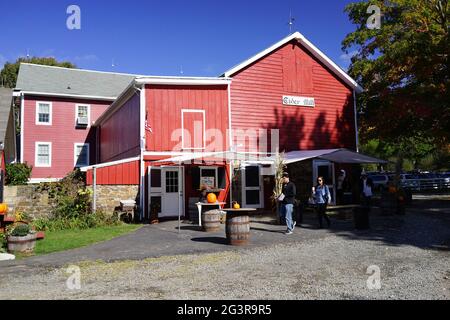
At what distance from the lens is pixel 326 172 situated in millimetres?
20281

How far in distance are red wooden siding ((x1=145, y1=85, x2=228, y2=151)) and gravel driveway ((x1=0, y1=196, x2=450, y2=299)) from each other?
26.5ft

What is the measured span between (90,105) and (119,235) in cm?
1703

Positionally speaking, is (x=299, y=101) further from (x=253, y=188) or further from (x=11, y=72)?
(x=11, y=72)

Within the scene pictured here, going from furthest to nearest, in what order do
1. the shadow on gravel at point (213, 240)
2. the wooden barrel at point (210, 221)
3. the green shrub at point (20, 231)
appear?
the wooden barrel at point (210, 221) → the shadow on gravel at point (213, 240) → the green shrub at point (20, 231)

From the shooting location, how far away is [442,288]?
255 inches

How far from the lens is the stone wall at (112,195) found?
1587 centimetres

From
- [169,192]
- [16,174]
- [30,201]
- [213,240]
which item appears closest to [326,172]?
[169,192]

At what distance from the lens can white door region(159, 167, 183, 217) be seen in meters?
16.9

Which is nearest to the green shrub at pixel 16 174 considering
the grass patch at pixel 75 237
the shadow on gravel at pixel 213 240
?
the grass patch at pixel 75 237

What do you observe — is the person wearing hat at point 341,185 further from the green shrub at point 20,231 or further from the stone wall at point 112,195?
the green shrub at point 20,231

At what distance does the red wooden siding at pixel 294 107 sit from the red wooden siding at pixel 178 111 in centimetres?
68

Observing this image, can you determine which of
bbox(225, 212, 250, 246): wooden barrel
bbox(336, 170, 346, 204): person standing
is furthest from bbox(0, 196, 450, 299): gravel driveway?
bbox(336, 170, 346, 204): person standing

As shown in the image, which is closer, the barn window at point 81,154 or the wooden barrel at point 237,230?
the wooden barrel at point 237,230
